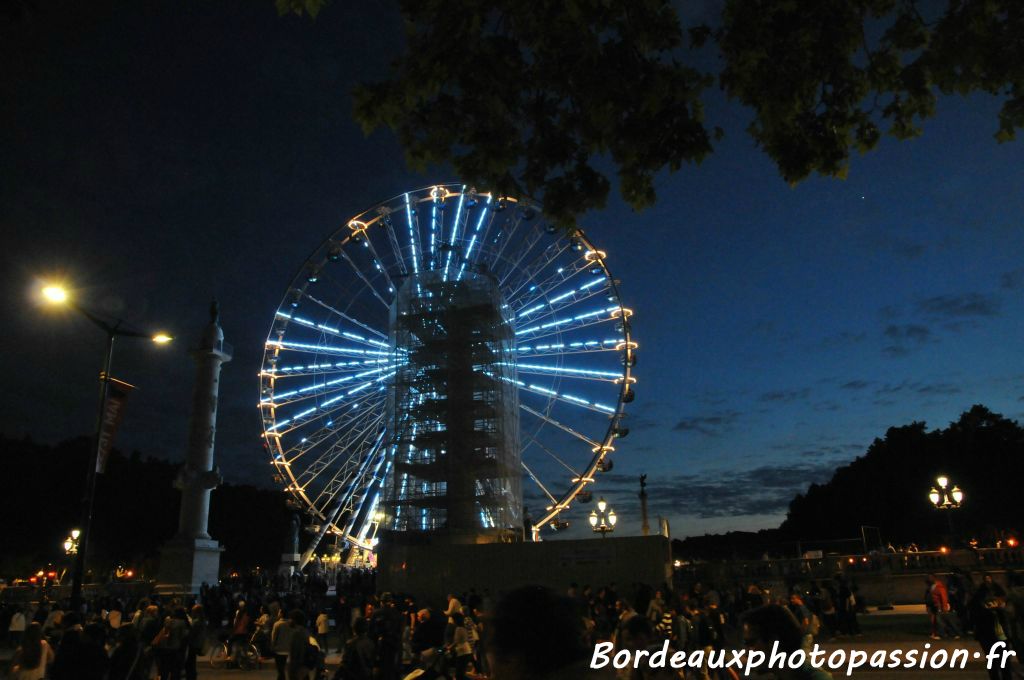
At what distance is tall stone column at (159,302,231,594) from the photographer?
114 ft

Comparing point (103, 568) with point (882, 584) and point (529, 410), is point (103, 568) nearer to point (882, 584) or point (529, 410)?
point (529, 410)

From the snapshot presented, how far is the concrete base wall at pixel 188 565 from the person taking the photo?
34344 mm

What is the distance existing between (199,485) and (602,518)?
20970 mm

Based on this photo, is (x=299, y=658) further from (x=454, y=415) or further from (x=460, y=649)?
(x=454, y=415)

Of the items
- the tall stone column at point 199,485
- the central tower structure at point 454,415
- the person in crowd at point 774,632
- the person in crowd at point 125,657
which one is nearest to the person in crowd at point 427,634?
the person in crowd at point 125,657

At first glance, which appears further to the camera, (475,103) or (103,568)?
(103,568)

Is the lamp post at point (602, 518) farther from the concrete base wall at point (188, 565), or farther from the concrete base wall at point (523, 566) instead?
the concrete base wall at point (188, 565)

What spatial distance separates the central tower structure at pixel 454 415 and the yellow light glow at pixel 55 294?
902 inches

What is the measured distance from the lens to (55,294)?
14.0 metres

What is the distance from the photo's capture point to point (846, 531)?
71.4 meters

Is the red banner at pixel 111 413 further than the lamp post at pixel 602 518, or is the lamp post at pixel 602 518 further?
the lamp post at pixel 602 518

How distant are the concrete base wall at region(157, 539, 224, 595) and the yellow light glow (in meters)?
23.4

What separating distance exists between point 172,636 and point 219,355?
2933 cm

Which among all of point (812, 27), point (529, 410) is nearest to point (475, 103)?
point (812, 27)
